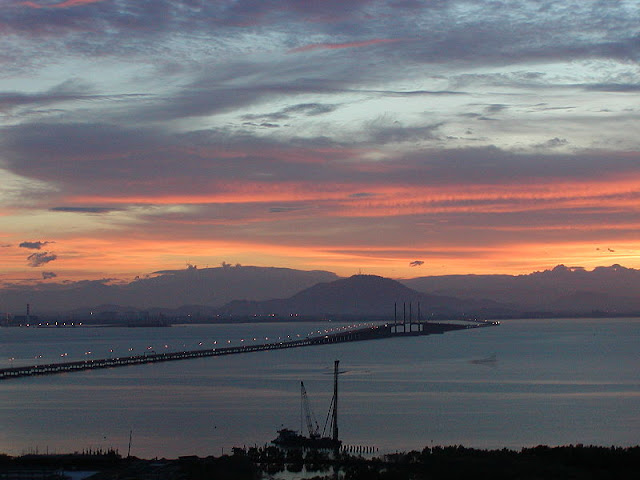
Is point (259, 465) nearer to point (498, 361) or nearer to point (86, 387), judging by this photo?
point (86, 387)

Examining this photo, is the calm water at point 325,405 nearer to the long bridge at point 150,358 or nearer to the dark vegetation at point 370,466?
the long bridge at point 150,358

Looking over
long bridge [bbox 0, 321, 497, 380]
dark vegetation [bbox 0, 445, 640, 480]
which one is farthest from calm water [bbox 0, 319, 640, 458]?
dark vegetation [bbox 0, 445, 640, 480]

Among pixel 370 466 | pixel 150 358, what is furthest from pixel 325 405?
pixel 150 358

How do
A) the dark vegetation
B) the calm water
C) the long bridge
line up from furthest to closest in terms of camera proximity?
1. the long bridge
2. the calm water
3. the dark vegetation

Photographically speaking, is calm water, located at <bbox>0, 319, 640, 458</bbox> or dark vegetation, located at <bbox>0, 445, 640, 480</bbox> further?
calm water, located at <bbox>0, 319, 640, 458</bbox>

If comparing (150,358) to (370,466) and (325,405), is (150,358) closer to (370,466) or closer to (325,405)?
(325,405)

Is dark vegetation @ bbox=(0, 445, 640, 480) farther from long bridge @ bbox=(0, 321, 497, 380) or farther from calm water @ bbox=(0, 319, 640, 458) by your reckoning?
long bridge @ bbox=(0, 321, 497, 380)
